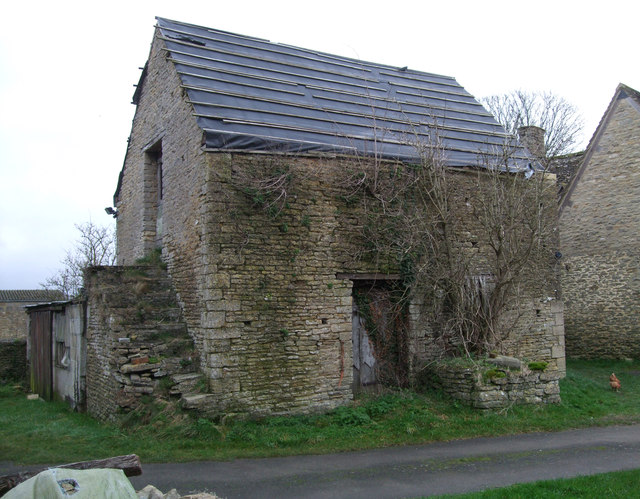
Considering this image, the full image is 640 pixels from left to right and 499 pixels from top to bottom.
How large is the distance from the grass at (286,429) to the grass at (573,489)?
2482 mm

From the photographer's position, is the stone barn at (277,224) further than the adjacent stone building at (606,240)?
No

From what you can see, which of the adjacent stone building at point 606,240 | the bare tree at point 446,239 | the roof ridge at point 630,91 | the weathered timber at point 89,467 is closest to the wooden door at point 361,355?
the bare tree at point 446,239

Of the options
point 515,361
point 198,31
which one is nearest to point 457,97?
point 198,31

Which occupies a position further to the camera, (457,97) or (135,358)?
(457,97)

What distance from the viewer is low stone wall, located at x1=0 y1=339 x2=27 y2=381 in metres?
16.8

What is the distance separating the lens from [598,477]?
250 inches

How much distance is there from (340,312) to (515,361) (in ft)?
11.3

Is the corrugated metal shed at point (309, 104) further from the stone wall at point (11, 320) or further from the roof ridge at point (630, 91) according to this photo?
the stone wall at point (11, 320)

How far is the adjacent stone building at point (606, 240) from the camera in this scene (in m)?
17.5

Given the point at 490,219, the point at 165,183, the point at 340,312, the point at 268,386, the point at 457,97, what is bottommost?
the point at 268,386

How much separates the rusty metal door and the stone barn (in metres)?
3.09

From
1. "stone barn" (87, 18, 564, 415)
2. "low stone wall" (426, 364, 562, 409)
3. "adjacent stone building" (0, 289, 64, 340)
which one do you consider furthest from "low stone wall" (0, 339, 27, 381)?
"adjacent stone building" (0, 289, 64, 340)

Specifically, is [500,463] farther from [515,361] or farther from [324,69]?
[324,69]

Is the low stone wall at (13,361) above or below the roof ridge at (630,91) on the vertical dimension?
below
